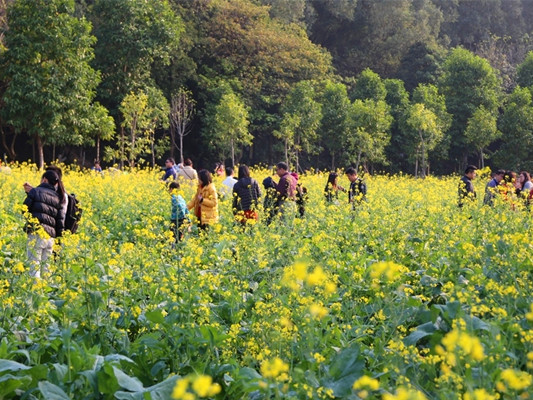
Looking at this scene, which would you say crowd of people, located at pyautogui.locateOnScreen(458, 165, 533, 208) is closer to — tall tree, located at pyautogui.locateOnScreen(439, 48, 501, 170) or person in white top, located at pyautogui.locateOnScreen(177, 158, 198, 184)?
person in white top, located at pyautogui.locateOnScreen(177, 158, 198, 184)

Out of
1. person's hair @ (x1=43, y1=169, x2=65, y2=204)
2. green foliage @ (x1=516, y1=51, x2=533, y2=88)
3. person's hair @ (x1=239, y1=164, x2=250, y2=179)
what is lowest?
person's hair @ (x1=239, y1=164, x2=250, y2=179)

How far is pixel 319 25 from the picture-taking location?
50406 mm

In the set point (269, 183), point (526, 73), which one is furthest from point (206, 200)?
point (526, 73)

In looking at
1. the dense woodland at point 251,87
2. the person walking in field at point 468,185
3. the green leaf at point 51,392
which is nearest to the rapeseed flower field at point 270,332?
the green leaf at point 51,392

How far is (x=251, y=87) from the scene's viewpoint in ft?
127

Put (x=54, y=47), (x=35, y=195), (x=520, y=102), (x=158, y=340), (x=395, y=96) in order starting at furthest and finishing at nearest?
(x=395, y=96)
(x=520, y=102)
(x=54, y=47)
(x=35, y=195)
(x=158, y=340)

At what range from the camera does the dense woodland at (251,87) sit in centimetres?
2892

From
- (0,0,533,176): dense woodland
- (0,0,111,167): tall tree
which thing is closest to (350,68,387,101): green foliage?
(0,0,533,176): dense woodland

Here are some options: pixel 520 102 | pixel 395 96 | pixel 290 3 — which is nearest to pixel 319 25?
pixel 290 3

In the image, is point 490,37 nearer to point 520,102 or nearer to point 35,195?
point 520,102

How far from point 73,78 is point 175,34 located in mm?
7022

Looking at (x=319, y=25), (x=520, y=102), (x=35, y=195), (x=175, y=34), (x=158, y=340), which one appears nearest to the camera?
Answer: (x=158, y=340)

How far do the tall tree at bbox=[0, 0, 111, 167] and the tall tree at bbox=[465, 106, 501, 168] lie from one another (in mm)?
20832

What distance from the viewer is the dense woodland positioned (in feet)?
94.9
